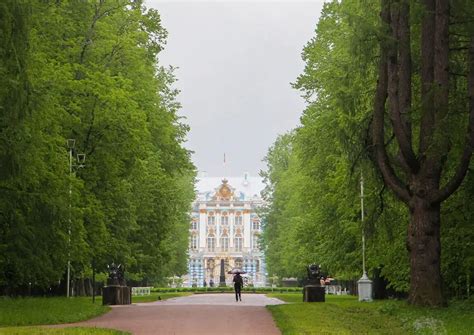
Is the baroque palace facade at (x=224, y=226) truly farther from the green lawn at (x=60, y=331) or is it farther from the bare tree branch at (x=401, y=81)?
the green lawn at (x=60, y=331)

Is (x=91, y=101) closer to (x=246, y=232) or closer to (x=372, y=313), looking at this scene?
(x=372, y=313)

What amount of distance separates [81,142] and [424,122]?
45.6ft

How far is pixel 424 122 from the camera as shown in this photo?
68.6 feet

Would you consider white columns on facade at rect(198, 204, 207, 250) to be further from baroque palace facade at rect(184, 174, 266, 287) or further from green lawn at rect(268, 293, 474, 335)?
green lawn at rect(268, 293, 474, 335)

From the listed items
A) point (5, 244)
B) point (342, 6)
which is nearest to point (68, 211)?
point (5, 244)

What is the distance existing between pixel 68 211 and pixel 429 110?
355 inches

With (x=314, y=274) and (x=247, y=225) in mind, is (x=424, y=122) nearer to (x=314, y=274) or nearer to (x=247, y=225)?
(x=314, y=274)

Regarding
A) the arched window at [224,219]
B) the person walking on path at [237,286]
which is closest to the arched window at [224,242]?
the arched window at [224,219]

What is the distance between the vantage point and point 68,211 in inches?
838

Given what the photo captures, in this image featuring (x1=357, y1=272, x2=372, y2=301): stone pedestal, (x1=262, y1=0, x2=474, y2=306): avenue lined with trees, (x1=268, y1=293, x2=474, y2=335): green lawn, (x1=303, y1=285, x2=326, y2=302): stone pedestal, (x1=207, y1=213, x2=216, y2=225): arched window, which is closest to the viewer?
(x1=268, y1=293, x2=474, y2=335): green lawn

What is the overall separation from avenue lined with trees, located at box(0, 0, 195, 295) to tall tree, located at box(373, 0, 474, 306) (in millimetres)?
8217

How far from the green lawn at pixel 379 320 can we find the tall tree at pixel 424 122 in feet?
3.34

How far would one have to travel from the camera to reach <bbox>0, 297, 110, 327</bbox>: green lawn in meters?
18.4

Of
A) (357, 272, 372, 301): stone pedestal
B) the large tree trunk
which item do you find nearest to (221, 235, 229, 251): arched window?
(357, 272, 372, 301): stone pedestal
